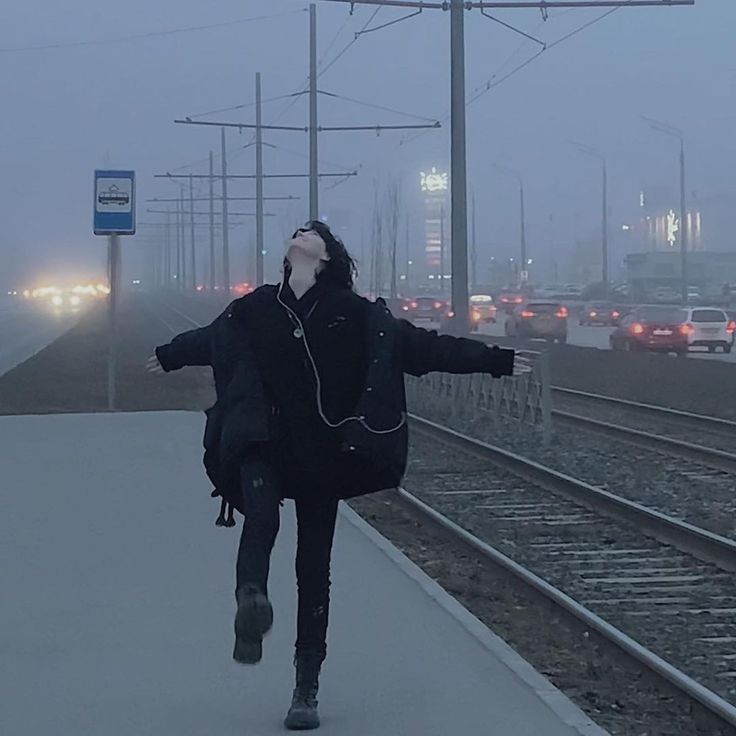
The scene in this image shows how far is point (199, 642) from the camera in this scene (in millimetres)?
7836

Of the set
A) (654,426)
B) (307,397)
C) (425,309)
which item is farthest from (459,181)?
(425,309)

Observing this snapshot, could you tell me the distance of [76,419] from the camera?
2059 centimetres

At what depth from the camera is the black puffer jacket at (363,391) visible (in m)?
5.88

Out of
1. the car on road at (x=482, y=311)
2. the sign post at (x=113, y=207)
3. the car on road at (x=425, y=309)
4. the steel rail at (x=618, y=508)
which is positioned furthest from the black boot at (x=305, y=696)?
the car on road at (x=482, y=311)

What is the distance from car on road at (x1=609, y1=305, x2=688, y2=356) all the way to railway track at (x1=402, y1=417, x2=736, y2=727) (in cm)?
2701

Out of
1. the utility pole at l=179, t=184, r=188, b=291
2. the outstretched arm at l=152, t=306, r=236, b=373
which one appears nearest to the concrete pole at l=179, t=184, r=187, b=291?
the utility pole at l=179, t=184, r=188, b=291

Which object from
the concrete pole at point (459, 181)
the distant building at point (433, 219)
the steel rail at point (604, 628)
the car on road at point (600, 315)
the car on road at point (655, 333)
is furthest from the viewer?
the distant building at point (433, 219)

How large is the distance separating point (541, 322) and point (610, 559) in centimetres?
4049

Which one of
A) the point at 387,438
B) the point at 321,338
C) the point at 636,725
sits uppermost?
the point at 321,338

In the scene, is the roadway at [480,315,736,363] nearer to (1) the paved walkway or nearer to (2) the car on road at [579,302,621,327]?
(2) the car on road at [579,302,621,327]

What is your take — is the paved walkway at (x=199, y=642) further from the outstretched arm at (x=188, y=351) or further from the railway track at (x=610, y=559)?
the outstretched arm at (x=188, y=351)

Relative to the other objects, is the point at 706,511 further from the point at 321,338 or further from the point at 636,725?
the point at 321,338

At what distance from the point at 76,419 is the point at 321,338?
1507 cm

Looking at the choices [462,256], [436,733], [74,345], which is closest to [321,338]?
[436,733]
